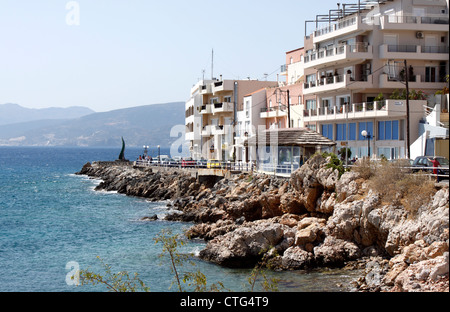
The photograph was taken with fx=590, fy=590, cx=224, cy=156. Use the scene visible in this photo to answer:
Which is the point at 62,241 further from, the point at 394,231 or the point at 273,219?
the point at 394,231

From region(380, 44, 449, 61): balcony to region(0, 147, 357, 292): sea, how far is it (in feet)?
67.7

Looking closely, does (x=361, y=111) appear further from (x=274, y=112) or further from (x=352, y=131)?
(x=274, y=112)

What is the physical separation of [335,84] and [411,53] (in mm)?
6466

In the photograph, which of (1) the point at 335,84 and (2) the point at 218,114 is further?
(2) the point at 218,114

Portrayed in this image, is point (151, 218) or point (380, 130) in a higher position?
point (380, 130)

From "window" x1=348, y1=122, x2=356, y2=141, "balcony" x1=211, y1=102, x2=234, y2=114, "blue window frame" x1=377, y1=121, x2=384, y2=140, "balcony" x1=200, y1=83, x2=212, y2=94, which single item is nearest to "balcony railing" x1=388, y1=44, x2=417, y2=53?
"blue window frame" x1=377, y1=121, x2=384, y2=140

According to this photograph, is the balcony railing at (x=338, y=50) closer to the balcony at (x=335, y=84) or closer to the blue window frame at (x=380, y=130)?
the balcony at (x=335, y=84)

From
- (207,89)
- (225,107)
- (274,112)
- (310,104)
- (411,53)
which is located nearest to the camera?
(411,53)

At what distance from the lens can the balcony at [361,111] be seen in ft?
138

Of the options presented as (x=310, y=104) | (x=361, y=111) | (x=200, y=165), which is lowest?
(x=200, y=165)

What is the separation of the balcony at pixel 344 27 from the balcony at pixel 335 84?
355 cm

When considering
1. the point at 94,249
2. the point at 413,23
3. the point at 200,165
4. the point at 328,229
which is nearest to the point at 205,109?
the point at 200,165

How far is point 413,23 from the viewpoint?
45500 millimetres

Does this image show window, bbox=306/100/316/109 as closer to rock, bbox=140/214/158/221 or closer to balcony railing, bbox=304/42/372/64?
balcony railing, bbox=304/42/372/64
